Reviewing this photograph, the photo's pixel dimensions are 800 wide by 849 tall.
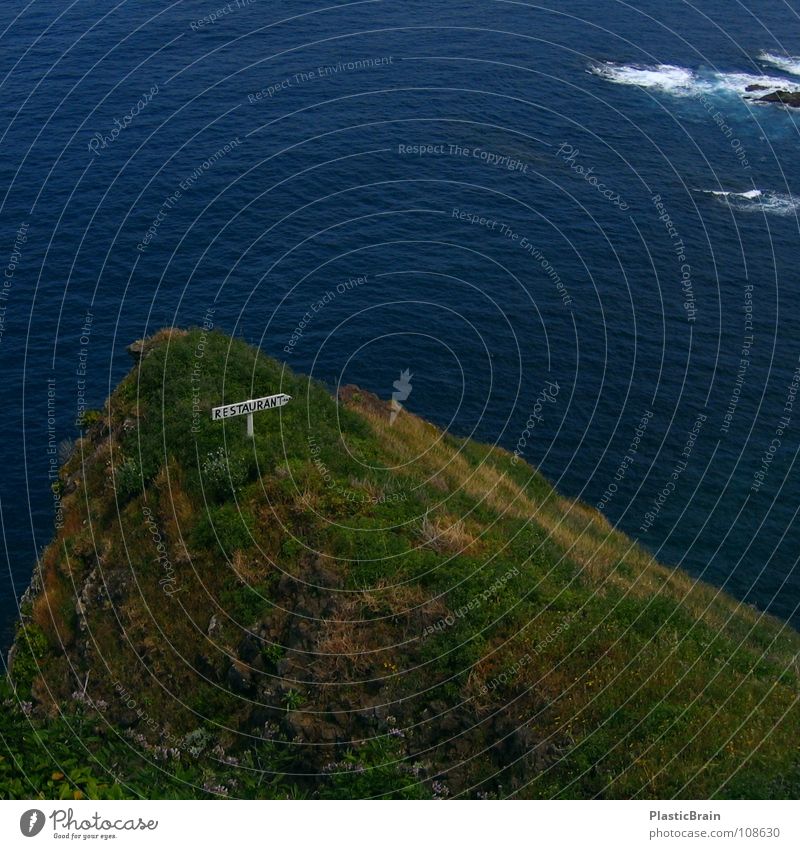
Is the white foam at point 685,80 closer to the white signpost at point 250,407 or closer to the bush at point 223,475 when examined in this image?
the white signpost at point 250,407

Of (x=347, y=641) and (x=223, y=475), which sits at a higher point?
(x=223, y=475)

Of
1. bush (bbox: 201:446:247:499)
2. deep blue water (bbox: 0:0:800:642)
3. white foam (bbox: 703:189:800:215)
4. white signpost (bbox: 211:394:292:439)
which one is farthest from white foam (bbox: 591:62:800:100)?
bush (bbox: 201:446:247:499)

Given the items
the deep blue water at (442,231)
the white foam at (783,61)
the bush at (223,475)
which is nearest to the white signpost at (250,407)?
the bush at (223,475)

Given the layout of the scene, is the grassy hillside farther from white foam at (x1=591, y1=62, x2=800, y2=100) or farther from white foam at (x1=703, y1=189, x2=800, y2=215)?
white foam at (x1=591, y1=62, x2=800, y2=100)

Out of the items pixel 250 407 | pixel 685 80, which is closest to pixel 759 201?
pixel 685 80

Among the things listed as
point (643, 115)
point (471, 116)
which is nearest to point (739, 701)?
point (471, 116)

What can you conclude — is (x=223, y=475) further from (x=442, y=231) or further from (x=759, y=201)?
(x=759, y=201)

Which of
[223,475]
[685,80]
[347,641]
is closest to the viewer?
[347,641]
